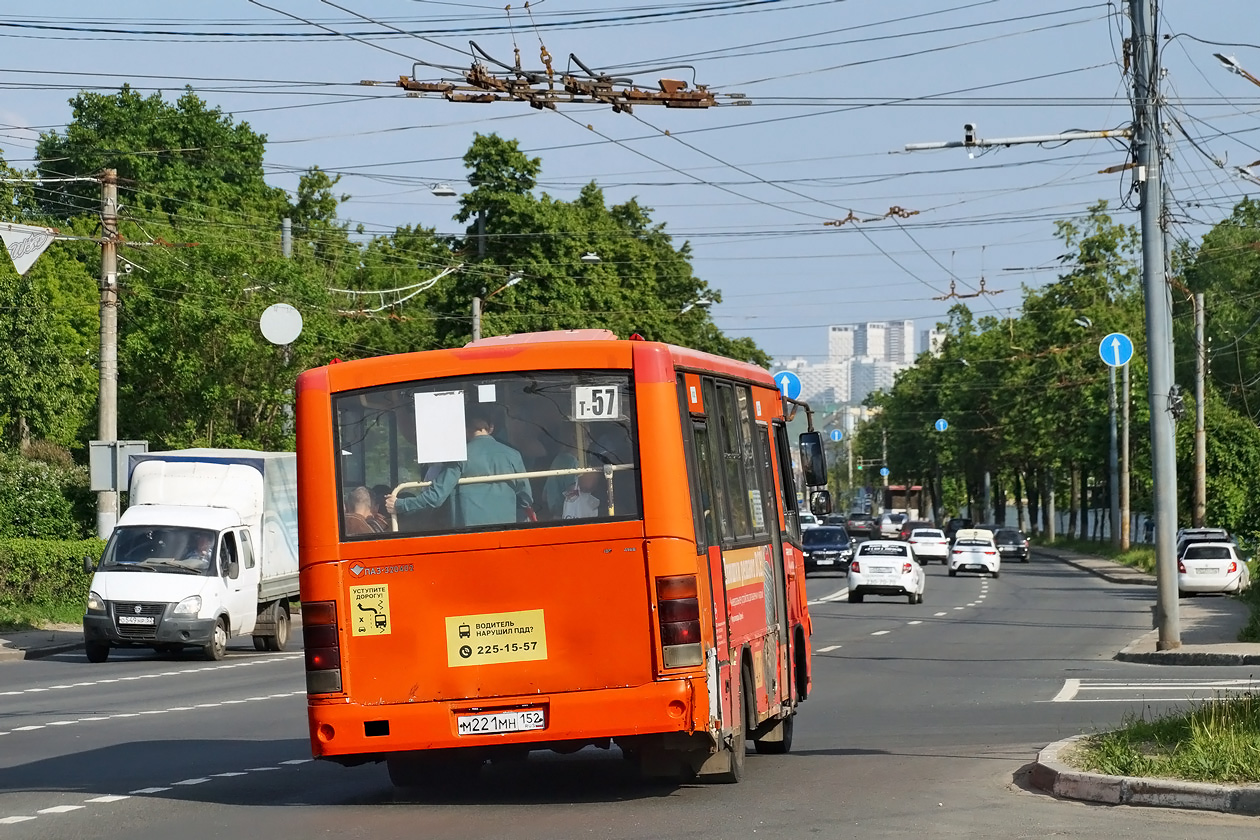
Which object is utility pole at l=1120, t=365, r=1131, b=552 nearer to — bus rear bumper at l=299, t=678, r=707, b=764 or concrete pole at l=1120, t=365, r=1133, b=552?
concrete pole at l=1120, t=365, r=1133, b=552

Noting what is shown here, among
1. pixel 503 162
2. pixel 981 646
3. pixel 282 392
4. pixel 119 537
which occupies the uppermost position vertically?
pixel 503 162

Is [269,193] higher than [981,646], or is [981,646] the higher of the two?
[269,193]

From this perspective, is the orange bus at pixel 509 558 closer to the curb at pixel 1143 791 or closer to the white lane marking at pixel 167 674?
the curb at pixel 1143 791

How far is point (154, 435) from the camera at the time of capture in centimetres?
4788

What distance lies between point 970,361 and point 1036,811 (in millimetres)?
95609

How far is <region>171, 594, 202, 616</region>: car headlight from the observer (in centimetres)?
2873

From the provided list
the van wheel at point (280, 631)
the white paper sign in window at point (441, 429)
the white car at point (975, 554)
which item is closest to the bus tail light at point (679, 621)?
the white paper sign in window at point (441, 429)

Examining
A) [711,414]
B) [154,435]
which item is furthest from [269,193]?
[711,414]

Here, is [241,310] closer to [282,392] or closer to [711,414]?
[282,392]

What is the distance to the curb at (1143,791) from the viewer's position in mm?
10383

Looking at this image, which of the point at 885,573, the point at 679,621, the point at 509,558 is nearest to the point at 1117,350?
the point at 885,573

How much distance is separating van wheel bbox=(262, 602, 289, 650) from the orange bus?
68.3 feet

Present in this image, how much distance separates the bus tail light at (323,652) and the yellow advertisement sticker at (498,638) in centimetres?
65

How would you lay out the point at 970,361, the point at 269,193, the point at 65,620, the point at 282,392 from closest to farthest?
the point at 65,620
the point at 282,392
the point at 269,193
the point at 970,361
